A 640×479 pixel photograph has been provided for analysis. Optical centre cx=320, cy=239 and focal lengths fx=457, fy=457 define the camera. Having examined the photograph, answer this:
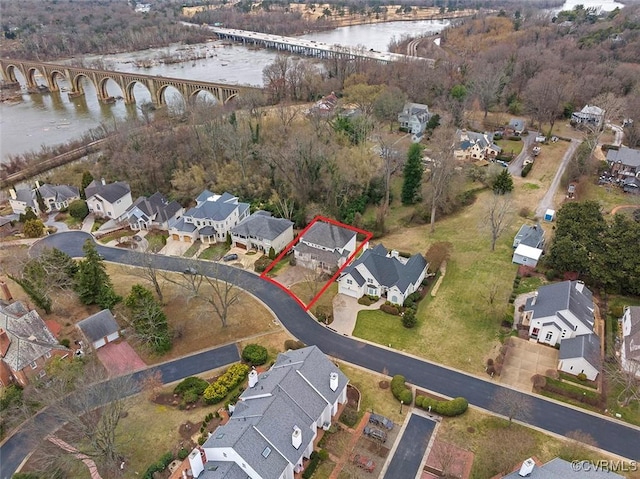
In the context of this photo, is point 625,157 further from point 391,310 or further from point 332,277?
point 332,277

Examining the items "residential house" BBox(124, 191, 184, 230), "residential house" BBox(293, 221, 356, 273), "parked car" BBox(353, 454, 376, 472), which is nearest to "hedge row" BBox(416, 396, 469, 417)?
"parked car" BBox(353, 454, 376, 472)

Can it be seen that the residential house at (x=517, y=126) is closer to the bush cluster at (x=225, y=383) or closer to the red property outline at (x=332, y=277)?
the red property outline at (x=332, y=277)

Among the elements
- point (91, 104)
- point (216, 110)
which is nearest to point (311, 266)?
point (216, 110)

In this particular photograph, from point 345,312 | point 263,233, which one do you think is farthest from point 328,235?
point 345,312

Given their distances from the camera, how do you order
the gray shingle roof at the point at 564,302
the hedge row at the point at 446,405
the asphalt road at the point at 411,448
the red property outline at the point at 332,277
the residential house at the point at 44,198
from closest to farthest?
1. the asphalt road at the point at 411,448
2. the hedge row at the point at 446,405
3. the gray shingle roof at the point at 564,302
4. the red property outline at the point at 332,277
5. the residential house at the point at 44,198

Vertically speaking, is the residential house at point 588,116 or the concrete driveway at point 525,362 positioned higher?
the residential house at point 588,116

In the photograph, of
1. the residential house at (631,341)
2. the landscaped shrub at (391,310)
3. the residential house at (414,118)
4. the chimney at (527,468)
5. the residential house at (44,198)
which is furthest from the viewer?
the residential house at (414,118)

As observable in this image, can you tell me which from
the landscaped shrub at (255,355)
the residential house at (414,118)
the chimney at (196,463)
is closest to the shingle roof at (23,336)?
the landscaped shrub at (255,355)

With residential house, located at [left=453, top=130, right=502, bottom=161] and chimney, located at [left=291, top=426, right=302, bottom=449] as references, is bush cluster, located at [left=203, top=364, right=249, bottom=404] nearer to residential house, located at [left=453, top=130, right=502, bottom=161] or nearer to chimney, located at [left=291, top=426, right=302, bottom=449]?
chimney, located at [left=291, top=426, right=302, bottom=449]
